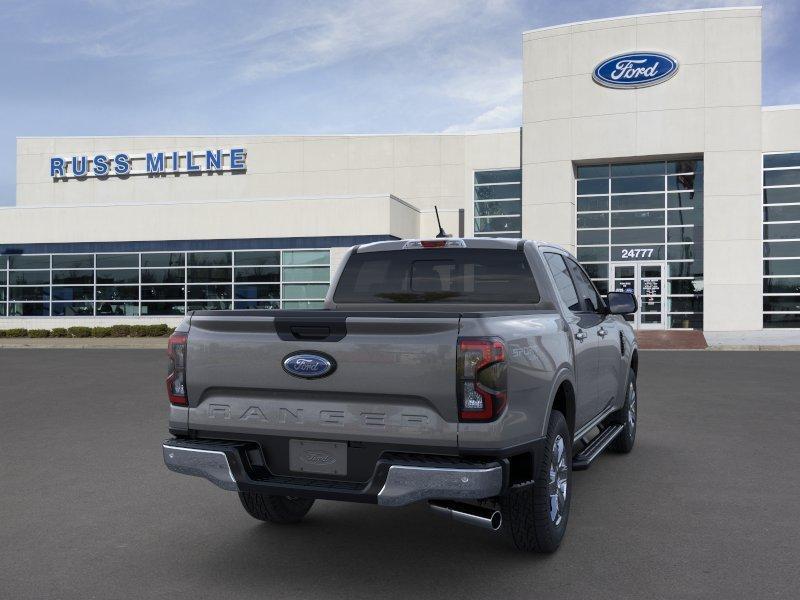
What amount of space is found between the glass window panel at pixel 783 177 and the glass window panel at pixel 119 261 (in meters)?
26.2

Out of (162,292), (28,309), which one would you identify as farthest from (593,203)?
(28,309)

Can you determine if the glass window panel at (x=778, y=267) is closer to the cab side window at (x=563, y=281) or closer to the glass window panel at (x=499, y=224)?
the glass window panel at (x=499, y=224)

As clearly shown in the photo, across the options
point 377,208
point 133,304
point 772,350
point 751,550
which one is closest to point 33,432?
point 751,550

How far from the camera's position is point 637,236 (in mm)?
32031

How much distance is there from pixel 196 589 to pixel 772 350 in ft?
74.8

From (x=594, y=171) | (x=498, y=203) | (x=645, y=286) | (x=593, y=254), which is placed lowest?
(x=645, y=286)

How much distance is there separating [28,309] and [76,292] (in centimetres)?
266

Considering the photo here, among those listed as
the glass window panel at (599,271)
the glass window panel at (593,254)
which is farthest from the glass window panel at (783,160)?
the glass window panel at (599,271)

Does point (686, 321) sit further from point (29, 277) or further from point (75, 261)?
point (29, 277)

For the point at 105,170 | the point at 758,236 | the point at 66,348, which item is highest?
the point at 105,170

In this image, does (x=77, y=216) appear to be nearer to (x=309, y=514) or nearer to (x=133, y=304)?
(x=133, y=304)

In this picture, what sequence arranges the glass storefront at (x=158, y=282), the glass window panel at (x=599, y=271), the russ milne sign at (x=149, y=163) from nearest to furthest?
the glass window panel at (x=599, y=271), the glass storefront at (x=158, y=282), the russ milne sign at (x=149, y=163)

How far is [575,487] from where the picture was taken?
21.1ft

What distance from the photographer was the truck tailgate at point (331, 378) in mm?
3955
